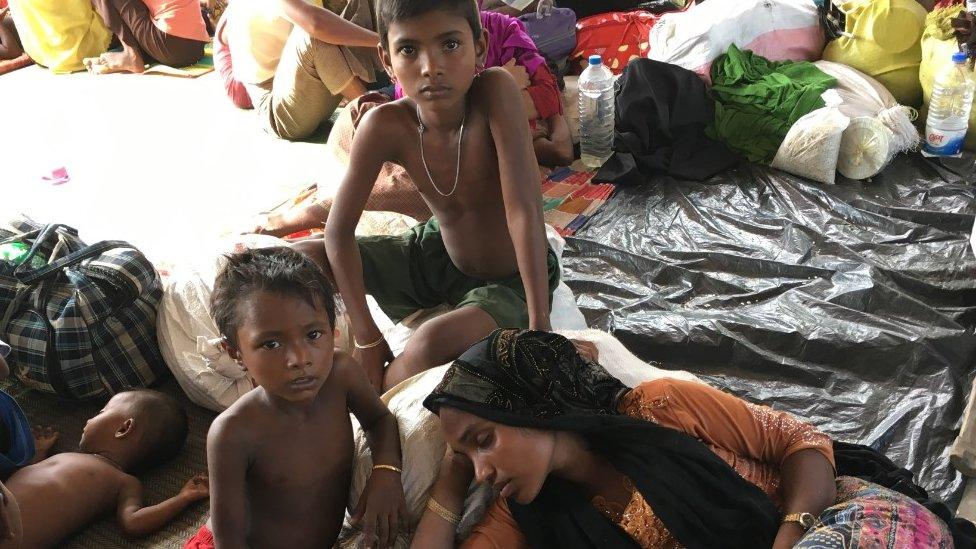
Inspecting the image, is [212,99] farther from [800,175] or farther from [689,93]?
[800,175]

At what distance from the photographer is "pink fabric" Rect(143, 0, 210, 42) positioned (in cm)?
514

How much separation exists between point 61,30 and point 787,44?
14.9 feet

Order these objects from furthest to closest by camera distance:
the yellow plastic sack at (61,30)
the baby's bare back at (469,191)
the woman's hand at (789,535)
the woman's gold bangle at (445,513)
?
the yellow plastic sack at (61,30), the baby's bare back at (469,191), the woman's gold bangle at (445,513), the woman's hand at (789,535)

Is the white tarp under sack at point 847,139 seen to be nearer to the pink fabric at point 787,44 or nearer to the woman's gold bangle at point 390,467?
the pink fabric at point 787,44

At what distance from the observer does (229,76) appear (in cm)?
450

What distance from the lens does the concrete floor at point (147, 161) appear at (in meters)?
3.37

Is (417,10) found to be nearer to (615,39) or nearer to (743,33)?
(743,33)

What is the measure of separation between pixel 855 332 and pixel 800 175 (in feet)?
3.45

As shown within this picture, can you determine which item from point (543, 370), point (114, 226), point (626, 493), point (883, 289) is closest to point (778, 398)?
point (883, 289)

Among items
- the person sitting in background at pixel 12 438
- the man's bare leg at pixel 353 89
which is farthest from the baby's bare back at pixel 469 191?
the man's bare leg at pixel 353 89

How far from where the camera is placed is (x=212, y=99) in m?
4.73

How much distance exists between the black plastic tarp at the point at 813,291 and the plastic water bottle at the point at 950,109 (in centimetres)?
8

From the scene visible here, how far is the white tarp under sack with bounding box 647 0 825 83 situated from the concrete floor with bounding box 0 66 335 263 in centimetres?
166

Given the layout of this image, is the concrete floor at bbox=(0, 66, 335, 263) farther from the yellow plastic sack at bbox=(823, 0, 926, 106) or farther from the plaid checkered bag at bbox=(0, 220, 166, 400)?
the yellow plastic sack at bbox=(823, 0, 926, 106)
